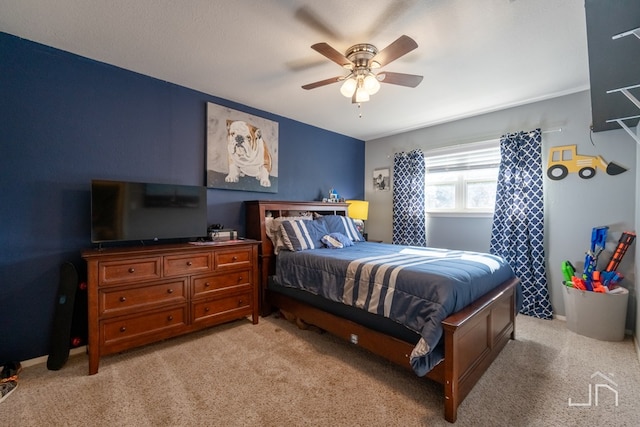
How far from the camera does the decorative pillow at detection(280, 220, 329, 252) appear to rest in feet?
9.68

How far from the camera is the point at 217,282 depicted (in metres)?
2.63

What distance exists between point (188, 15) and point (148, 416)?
2.53 m

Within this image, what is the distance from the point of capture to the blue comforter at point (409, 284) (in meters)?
1.65

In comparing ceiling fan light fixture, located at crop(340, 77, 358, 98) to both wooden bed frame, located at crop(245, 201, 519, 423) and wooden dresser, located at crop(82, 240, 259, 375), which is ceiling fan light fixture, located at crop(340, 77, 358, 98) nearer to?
wooden bed frame, located at crop(245, 201, 519, 423)

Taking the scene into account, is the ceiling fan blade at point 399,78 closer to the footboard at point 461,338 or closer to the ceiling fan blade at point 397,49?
the ceiling fan blade at point 397,49

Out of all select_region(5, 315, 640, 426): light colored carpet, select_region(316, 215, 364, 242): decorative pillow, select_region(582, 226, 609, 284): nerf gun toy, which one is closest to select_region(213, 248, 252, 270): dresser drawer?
select_region(5, 315, 640, 426): light colored carpet

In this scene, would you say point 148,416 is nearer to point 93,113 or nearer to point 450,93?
point 93,113

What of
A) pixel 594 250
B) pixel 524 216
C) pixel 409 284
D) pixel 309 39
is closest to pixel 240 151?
pixel 309 39

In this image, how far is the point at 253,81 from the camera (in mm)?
2748

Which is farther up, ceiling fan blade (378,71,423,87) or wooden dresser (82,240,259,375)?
ceiling fan blade (378,71,423,87)

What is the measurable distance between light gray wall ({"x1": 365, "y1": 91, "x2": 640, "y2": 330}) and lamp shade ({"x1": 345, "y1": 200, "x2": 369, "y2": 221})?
125 cm

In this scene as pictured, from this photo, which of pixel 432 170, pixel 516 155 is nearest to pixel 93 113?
pixel 432 170

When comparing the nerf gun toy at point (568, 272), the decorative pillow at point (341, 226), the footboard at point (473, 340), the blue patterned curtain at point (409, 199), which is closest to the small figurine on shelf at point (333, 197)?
the decorative pillow at point (341, 226)

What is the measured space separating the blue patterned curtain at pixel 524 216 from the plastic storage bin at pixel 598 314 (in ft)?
1.35
